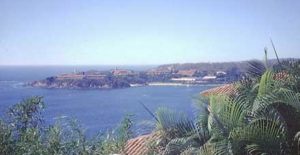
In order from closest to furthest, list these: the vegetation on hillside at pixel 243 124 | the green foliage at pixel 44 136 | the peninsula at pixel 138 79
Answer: the vegetation on hillside at pixel 243 124 < the green foliage at pixel 44 136 < the peninsula at pixel 138 79

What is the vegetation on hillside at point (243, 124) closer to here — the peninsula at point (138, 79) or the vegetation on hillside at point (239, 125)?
the vegetation on hillside at point (239, 125)

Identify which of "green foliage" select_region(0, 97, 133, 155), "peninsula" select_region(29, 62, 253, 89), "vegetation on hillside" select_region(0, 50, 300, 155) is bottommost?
"peninsula" select_region(29, 62, 253, 89)

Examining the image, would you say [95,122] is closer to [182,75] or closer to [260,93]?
[260,93]

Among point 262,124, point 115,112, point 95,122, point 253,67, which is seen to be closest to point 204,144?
point 262,124

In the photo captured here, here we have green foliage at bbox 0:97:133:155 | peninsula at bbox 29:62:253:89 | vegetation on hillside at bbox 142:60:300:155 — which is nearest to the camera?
vegetation on hillside at bbox 142:60:300:155

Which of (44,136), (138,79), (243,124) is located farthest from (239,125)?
(138,79)

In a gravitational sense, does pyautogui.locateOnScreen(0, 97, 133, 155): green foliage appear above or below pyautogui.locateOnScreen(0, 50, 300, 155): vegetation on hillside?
below

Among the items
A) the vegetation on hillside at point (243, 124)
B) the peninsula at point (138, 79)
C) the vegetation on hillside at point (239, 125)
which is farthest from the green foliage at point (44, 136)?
the peninsula at point (138, 79)

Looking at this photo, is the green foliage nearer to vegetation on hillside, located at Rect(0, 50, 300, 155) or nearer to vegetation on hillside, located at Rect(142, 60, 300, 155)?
vegetation on hillside, located at Rect(0, 50, 300, 155)

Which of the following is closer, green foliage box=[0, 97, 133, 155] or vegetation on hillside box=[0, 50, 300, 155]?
vegetation on hillside box=[0, 50, 300, 155]

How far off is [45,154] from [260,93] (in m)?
2.90

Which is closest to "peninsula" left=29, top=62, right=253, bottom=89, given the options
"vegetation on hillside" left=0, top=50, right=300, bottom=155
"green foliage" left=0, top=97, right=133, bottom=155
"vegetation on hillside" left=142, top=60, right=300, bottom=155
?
"green foliage" left=0, top=97, right=133, bottom=155

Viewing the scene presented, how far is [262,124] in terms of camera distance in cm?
392

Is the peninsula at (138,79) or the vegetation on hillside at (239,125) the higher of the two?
the vegetation on hillside at (239,125)
